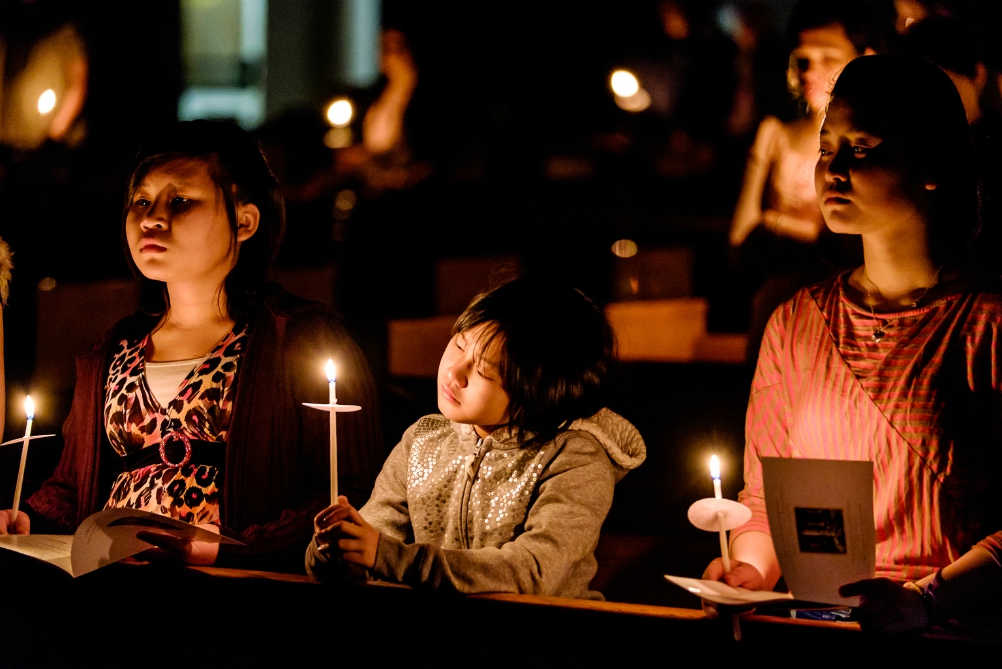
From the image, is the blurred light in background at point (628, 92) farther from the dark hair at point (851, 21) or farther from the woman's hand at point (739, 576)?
the woman's hand at point (739, 576)

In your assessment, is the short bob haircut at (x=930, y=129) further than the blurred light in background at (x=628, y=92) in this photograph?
No

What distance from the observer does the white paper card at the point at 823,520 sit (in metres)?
1.56

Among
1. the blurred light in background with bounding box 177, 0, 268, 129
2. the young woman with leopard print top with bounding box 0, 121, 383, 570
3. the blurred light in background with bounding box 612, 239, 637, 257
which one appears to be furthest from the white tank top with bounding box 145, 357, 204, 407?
the blurred light in background with bounding box 177, 0, 268, 129

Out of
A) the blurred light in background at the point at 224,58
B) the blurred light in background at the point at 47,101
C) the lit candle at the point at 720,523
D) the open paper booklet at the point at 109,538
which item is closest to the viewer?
the lit candle at the point at 720,523

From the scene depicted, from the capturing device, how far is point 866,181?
5.68 ft

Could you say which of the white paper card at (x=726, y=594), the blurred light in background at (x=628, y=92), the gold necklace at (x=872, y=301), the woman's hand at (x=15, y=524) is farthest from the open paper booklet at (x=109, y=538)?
the blurred light in background at (x=628, y=92)

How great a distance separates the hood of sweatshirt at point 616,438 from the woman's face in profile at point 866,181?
1.90 ft

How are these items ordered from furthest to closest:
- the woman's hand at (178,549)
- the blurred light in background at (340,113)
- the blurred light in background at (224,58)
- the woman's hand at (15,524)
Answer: the blurred light in background at (340,113), the blurred light in background at (224,58), the woman's hand at (15,524), the woman's hand at (178,549)

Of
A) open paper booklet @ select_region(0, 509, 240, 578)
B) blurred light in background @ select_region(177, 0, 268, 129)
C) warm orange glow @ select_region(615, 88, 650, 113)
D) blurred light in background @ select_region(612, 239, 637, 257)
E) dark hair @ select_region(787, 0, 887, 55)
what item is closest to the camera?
open paper booklet @ select_region(0, 509, 240, 578)

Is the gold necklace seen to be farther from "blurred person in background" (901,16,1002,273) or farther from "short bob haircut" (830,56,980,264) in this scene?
"blurred person in background" (901,16,1002,273)

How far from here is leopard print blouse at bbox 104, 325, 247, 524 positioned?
2.17 metres

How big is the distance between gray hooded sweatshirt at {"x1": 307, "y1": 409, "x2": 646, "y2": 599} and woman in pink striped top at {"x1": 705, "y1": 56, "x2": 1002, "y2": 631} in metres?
0.28

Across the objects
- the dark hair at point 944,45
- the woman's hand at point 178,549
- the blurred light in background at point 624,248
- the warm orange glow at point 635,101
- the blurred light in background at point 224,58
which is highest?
the blurred light in background at point 224,58

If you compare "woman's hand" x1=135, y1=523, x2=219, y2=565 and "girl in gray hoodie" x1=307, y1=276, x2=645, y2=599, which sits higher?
"girl in gray hoodie" x1=307, y1=276, x2=645, y2=599
